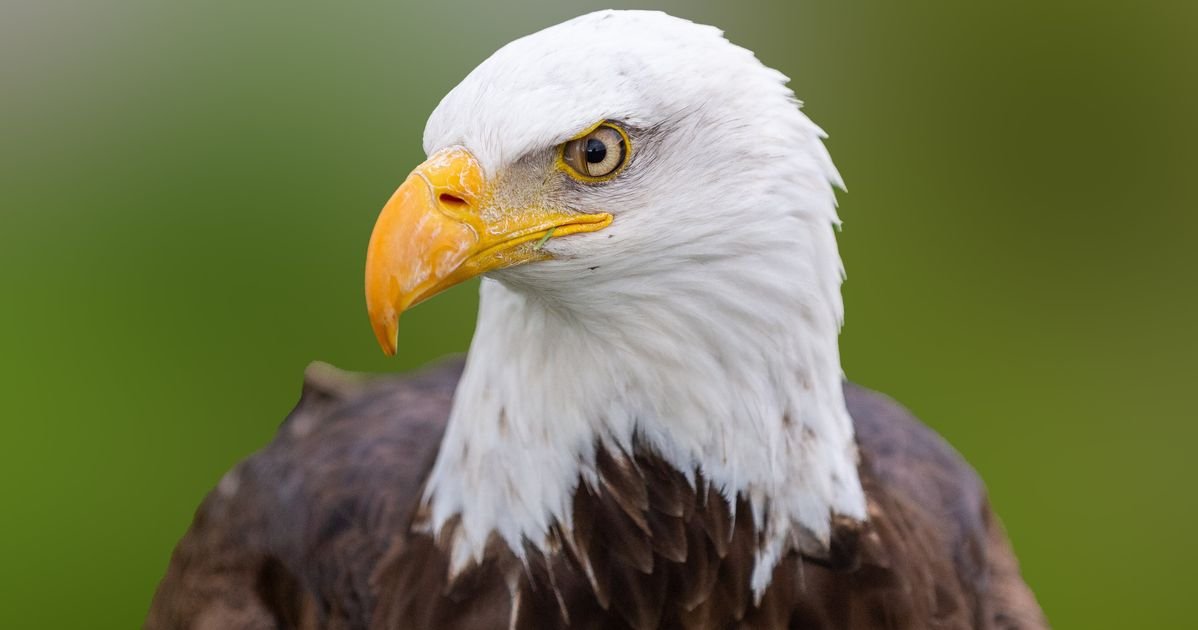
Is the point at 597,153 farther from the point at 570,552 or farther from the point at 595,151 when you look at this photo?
the point at 570,552

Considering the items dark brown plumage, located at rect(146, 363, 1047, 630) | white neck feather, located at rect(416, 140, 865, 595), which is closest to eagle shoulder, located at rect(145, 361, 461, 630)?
dark brown plumage, located at rect(146, 363, 1047, 630)

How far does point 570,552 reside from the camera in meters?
1.12

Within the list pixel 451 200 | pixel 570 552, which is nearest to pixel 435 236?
pixel 451 200

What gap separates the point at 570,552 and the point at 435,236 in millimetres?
320

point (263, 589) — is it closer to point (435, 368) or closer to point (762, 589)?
point (435, 368)

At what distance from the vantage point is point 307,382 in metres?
1.65

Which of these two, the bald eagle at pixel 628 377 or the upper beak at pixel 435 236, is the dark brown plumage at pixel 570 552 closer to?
the bald eagle at pixel 628 377

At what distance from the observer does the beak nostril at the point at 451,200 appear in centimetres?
95

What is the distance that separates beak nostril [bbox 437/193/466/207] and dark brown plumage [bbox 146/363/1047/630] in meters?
0.25

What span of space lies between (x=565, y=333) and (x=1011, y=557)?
2.31 feet

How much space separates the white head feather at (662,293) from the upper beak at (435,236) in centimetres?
2

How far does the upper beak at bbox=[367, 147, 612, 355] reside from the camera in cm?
94

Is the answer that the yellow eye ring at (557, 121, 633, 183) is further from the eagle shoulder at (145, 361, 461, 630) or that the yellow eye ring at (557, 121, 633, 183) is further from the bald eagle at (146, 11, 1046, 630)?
the eagle shoulder at (145, 361, 461, 630)

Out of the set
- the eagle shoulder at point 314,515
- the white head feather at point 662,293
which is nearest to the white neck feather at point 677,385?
the white head feather at point 662,293
